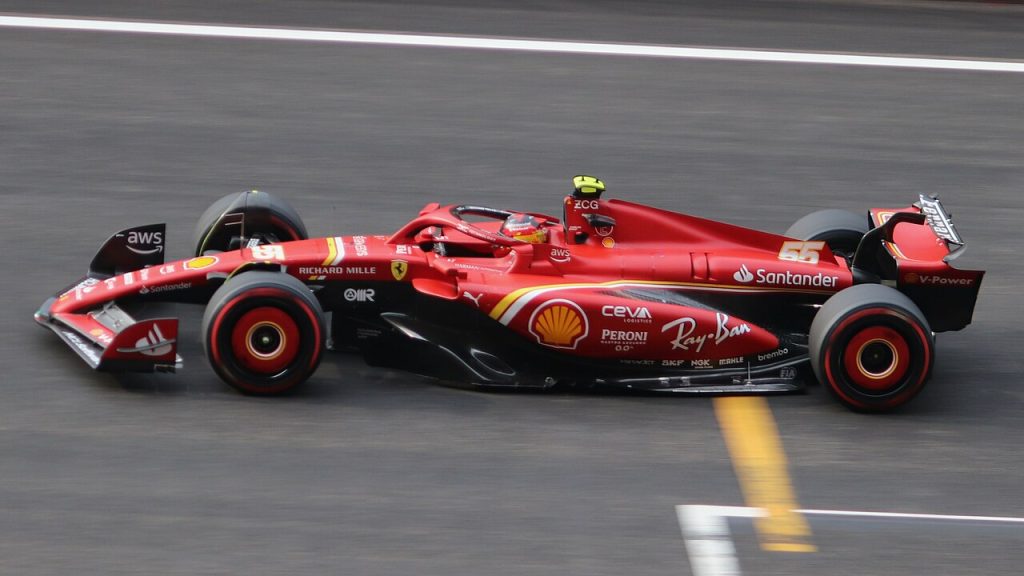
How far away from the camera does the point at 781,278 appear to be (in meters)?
7.75

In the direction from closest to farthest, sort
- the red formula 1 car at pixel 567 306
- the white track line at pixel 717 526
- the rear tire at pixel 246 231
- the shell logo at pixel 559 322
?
the white track line at pixel 717 526
the red formula 1 car at pixel 567 306
the shell logo at pixel 559 322
the rear tire at pixel 246 231

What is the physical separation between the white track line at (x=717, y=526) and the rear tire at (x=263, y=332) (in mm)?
2097

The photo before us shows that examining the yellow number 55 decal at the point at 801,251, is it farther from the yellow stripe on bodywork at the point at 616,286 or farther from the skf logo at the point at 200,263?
the skf logo at the point at 200,263

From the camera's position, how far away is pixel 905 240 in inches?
327

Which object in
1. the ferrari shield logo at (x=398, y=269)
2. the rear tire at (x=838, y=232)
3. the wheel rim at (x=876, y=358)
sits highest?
the rear tire at (x=838, y=232)

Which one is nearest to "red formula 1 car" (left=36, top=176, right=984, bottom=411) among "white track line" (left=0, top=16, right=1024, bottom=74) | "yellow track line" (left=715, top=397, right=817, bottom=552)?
"yellow track line" (left=715, top=397, right=817, bottom=552)

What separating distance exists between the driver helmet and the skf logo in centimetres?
160

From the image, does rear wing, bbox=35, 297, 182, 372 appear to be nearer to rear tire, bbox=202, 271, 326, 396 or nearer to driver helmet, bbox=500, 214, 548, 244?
rear tire, bbox=202, 271, 326, 396

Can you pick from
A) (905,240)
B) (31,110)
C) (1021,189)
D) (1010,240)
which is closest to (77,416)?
(905,240)

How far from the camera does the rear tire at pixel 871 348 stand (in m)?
Result: 7.30

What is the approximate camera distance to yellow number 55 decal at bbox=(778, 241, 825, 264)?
7915 millimetres

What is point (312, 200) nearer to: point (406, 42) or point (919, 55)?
point (406, 42)

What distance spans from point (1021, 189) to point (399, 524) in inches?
280

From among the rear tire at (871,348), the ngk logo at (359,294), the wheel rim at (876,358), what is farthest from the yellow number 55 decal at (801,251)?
the ngk logo at (359,294)
